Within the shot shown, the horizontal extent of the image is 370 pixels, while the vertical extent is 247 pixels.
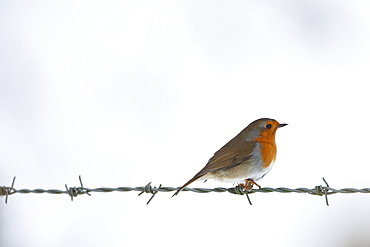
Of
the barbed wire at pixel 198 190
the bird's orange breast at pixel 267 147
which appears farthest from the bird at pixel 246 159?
the barbed wire at pixel 198 190

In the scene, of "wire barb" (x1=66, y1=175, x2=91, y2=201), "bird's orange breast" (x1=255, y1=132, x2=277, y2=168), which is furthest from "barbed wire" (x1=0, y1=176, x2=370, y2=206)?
"bird's orange breast" (x1=255, y1=132, x2=277, y2=168)

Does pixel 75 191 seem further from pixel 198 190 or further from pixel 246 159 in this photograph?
pixel 246 159

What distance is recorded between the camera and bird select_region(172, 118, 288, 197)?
441 centimetres

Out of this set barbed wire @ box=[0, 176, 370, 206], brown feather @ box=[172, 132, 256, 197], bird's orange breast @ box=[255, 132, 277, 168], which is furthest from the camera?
bird's orange breast @ box=[255, 132, 277, 168]

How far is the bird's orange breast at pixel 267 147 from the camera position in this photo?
4520 millimetres

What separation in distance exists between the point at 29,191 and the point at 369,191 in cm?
214

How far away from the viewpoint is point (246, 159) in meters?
4.44

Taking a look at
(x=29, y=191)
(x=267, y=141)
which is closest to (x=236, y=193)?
(x=267, y=141)

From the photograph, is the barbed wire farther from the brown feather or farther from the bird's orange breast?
the bird's orange breast

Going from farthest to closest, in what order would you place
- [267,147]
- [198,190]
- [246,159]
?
[267,147]
[246,159]
[198,190]

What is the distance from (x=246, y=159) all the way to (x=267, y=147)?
0.24 metres

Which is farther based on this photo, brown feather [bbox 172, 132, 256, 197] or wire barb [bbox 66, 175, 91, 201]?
brown feather [bbox 172, 132, 256, 197]

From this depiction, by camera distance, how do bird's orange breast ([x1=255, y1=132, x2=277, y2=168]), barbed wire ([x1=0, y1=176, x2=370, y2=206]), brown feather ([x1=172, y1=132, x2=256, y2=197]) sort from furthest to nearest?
bird's orange breast ([x1=255, y1=132, x2=277, y2=168]), brown feather ([x1=172, y1=132, x2=256, y2=197]), barbed wire ([x1=0, y1=176, x2=370, y2=206])

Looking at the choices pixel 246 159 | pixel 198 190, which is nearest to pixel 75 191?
pixel 198 190
